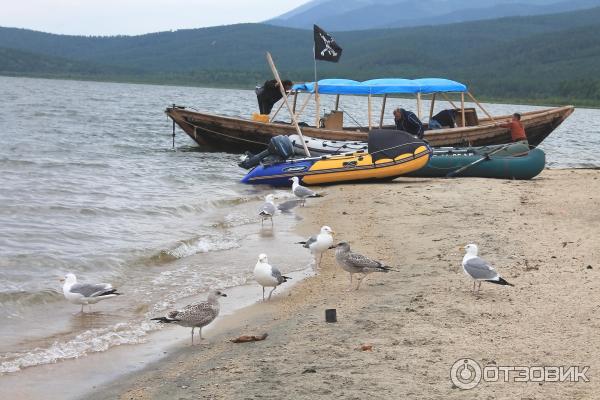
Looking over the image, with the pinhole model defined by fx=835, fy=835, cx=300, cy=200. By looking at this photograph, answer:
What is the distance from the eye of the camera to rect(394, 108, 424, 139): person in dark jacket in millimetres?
20938

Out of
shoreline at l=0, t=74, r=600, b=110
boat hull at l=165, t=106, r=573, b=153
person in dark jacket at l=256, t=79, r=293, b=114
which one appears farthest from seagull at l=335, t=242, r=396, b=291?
shoreline at l=0, t=74, r=600, b=110

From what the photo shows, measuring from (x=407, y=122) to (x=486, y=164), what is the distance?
2.94m

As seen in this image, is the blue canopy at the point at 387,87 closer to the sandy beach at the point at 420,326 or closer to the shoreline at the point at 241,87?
the sandy beach at the point at 420,326

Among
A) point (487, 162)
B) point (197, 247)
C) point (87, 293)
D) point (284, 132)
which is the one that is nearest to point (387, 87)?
point (284, 132)

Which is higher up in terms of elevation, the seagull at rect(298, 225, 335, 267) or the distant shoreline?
the distant shoreline

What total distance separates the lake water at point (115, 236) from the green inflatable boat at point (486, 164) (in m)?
3.73

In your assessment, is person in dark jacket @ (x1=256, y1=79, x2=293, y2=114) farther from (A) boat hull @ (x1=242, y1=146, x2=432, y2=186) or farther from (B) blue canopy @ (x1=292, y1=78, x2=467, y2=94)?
(A) boat hull @ (x1=242, y1=146, x2=432, y2=186)

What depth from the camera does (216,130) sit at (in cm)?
2584

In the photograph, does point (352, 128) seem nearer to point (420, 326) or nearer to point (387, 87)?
point (387, 87)

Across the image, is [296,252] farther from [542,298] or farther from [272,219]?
[542,298]

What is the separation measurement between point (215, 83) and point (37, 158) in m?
98.5

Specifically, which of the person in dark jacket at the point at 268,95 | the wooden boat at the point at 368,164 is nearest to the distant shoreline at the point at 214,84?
the person in dark jacket at the point at 268,95

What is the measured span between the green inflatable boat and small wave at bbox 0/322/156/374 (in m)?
11.4

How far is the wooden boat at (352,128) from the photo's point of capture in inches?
904
